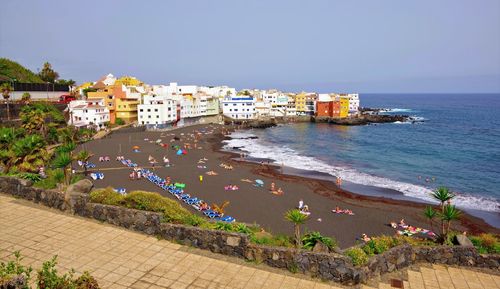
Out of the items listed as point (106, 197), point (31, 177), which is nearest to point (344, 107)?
point (31, 177)

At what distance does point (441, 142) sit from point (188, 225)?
6653 centimetres

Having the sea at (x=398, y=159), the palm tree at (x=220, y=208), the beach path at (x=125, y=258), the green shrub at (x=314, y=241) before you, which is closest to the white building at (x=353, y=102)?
the sea at (x=398, y=159)

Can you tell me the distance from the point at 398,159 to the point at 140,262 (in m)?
47.4

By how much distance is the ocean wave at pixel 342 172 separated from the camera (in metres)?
31.6

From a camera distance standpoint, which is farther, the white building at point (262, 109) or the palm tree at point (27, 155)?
the white building at point (262, 109)

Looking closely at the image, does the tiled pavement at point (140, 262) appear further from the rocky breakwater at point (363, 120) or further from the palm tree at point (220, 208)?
the rocky breakwater at point (363, 120)

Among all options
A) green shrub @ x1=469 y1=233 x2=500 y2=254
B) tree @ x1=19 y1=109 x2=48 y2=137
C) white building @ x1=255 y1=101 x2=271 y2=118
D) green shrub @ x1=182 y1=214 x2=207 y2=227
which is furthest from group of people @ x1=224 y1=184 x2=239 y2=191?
white building @ x1=255 y1=101 x2=271 y2=118

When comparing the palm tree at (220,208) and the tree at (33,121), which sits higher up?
the tree at (33,121)

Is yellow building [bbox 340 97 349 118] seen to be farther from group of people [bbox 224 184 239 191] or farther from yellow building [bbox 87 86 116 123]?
group of people [bbox 224 184 239 191]

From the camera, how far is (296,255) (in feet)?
32.6

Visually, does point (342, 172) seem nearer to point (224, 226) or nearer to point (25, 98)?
point (224, 226)

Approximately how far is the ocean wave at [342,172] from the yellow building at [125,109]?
2453 centimetres

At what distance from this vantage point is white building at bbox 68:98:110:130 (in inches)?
2562

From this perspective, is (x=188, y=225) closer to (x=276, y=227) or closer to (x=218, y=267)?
(x=218, y=267)
